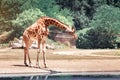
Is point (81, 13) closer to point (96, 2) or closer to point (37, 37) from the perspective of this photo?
point (96, 2)

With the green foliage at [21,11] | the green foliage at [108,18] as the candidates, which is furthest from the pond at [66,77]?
the green foliage at [108,18]

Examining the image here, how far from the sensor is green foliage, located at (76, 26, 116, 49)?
25.2 metres

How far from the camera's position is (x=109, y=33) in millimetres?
25250

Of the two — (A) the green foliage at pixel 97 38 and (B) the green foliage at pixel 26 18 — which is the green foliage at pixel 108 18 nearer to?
(A) the green foliage at pixel 97 38

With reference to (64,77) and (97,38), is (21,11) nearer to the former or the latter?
(97,38)

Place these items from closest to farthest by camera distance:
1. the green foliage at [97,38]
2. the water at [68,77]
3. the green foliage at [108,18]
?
the water at [68,77], the green foliage at [108,18], the green foliage at [97,38]

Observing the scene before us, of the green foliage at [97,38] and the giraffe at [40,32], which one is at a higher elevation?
the giraffe at [40,32]

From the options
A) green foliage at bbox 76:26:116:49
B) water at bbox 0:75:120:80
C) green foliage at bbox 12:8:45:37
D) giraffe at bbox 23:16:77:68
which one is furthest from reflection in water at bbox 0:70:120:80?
green foliage at bbox 76:26:116:49

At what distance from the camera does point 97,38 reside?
25.5m

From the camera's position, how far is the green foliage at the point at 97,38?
25.2 m

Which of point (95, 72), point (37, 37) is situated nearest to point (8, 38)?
point (37, 37)

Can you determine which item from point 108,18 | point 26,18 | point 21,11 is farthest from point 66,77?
point 21,11

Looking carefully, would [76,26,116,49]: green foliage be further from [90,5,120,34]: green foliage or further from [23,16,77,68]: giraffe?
[23,16,77,68]: giraffe

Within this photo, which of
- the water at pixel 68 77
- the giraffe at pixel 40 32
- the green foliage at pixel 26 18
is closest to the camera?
the water at pixel 68 77
